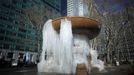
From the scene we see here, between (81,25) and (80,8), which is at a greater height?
(80,8)

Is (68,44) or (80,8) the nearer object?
(68,44)

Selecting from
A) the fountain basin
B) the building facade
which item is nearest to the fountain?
the fountain basin

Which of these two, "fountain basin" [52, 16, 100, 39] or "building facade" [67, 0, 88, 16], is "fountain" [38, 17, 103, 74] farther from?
"building facade" [67, 0, 88, 16]

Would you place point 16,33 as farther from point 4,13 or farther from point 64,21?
point 64,21

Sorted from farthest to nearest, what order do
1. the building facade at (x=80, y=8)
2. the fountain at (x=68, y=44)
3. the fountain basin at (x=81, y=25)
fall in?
the building facade at (x=80, y=8), the fountain basin at (x=81, y=25), the fountain at (x=68, y=44)

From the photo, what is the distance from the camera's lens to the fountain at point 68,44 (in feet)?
32.7

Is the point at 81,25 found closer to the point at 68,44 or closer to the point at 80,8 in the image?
the point at 68,44

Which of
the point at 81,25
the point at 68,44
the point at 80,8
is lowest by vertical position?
the point at 68,44

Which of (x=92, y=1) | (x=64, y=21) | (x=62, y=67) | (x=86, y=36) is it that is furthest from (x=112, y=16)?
(x=62, y=67)

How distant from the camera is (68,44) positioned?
10070mm

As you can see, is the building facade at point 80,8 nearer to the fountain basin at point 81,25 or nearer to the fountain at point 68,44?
the fountain basin at point 81,25

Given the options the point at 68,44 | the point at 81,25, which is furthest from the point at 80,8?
the point at 68,44

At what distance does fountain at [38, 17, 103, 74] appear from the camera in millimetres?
9953

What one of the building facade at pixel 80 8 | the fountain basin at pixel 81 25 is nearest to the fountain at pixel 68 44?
the fountain basin at pixel 81 25
